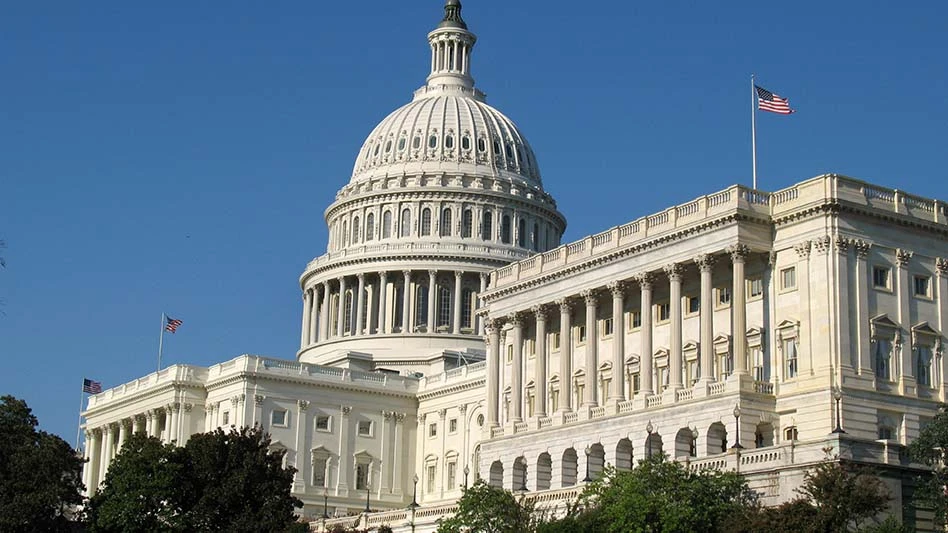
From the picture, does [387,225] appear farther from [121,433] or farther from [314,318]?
[121,433]

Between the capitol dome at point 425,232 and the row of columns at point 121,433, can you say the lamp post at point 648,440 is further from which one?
the capitol dome at point 425,232

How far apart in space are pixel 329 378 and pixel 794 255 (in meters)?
58.3

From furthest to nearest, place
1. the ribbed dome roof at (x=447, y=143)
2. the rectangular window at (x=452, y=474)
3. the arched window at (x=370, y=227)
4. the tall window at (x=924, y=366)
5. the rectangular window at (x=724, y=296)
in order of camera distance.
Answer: the ribbed dome roof at (x=447, y=143) < the arched window at (x=370, y=227) < the rectangular window at (x=452, y=474) < the rectangular window at (x=724, y=296) < the tall window at (x=924, y=366)

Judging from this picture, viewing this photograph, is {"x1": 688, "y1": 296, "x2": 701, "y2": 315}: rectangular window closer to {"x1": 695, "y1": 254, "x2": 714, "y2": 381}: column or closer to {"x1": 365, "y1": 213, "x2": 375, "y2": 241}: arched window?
{"x1": 695, "y1": 254, "x2": 714, "y2": 381}: column

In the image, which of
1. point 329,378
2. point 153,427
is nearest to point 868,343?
point 329,378

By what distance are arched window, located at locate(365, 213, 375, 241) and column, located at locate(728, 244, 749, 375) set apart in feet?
269

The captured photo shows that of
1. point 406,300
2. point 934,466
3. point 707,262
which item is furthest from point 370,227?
point 934,466

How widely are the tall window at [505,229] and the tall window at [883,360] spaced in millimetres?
82540

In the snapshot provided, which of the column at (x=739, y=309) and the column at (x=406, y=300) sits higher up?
the column at (x=406, y=300)

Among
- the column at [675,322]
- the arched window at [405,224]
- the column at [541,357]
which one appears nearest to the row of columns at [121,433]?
the arched window at [405,224]

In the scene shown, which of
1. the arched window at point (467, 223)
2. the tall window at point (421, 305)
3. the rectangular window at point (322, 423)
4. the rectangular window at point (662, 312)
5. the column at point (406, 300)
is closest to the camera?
the rectangular window at point (662, 312)

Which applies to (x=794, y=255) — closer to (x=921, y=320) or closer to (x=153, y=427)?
(x=921, y=320)

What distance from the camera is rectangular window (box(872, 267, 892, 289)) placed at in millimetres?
88562

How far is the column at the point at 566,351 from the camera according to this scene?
103750 mm
